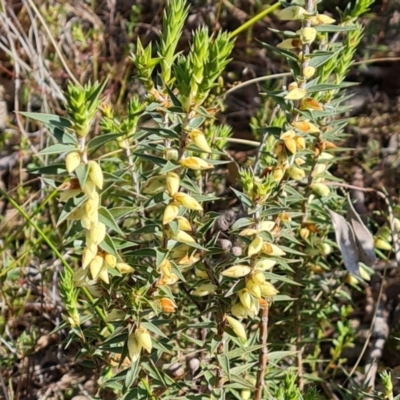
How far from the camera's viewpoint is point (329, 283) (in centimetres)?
263

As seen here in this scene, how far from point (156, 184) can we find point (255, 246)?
0.33m

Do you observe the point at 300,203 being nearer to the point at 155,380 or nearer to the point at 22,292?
the point at 155,380

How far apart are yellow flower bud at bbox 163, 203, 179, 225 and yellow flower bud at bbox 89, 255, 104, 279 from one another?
0.19 m

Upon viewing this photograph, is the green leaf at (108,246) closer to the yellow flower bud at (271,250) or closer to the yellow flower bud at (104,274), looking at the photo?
the yellow flower bud at (104,274)

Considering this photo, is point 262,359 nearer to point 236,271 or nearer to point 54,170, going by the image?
point 236,271

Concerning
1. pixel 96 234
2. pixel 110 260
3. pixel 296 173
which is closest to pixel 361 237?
pixel 296 173

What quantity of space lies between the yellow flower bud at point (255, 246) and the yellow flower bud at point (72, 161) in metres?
0.56

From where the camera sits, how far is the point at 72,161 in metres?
1.28

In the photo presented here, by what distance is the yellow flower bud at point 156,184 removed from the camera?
154 cm

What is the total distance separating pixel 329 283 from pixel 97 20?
2.82m

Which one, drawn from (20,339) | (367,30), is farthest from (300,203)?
(367,30)

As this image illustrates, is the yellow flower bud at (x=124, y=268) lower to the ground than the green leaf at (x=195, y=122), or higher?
lower

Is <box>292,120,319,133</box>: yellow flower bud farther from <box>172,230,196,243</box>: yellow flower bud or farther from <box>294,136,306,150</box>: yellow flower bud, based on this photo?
<box>172,230,196,243</box>: yellow flower bud

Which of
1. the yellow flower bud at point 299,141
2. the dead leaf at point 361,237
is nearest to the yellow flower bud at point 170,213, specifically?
the yellow flower bud at point 299,141
